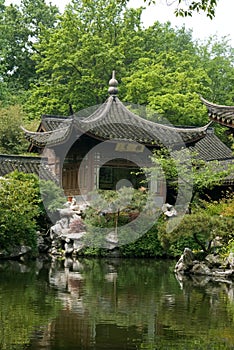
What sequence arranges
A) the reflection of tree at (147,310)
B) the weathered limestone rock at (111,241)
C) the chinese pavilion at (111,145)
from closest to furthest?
the reflection of tree at (147,310) < the weathered limestone rock at (111,241) < the chinese pavilion at (111,145)

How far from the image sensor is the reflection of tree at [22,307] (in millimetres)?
6594

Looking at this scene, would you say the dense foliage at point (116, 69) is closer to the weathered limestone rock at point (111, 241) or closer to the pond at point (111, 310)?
the weathered limestone rock at point (111, 241)

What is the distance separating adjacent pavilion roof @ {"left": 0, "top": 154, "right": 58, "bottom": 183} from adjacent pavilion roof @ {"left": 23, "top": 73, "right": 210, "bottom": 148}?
70cm

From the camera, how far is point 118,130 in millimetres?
20047

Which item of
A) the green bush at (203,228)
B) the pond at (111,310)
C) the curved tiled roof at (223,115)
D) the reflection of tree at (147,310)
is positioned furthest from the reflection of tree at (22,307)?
the curved tiled roof at (223,115)

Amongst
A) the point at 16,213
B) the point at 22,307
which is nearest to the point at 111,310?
the point at 22,307

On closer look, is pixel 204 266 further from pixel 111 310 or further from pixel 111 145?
pixel 111 145

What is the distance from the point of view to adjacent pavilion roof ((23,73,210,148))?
63.7ft

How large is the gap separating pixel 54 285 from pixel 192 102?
58.7 feet

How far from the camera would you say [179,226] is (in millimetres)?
13547

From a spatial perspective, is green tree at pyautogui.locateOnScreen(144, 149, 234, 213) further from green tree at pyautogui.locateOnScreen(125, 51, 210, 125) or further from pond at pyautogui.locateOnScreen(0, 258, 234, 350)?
A: green tree at pyautogui.locateOnScreen(125, 51, 210, 125)

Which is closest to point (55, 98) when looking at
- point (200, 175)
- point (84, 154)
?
Result: point (84, 154)

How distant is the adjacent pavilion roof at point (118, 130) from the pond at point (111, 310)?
631 centimetres

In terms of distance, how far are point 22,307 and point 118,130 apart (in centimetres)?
1213
